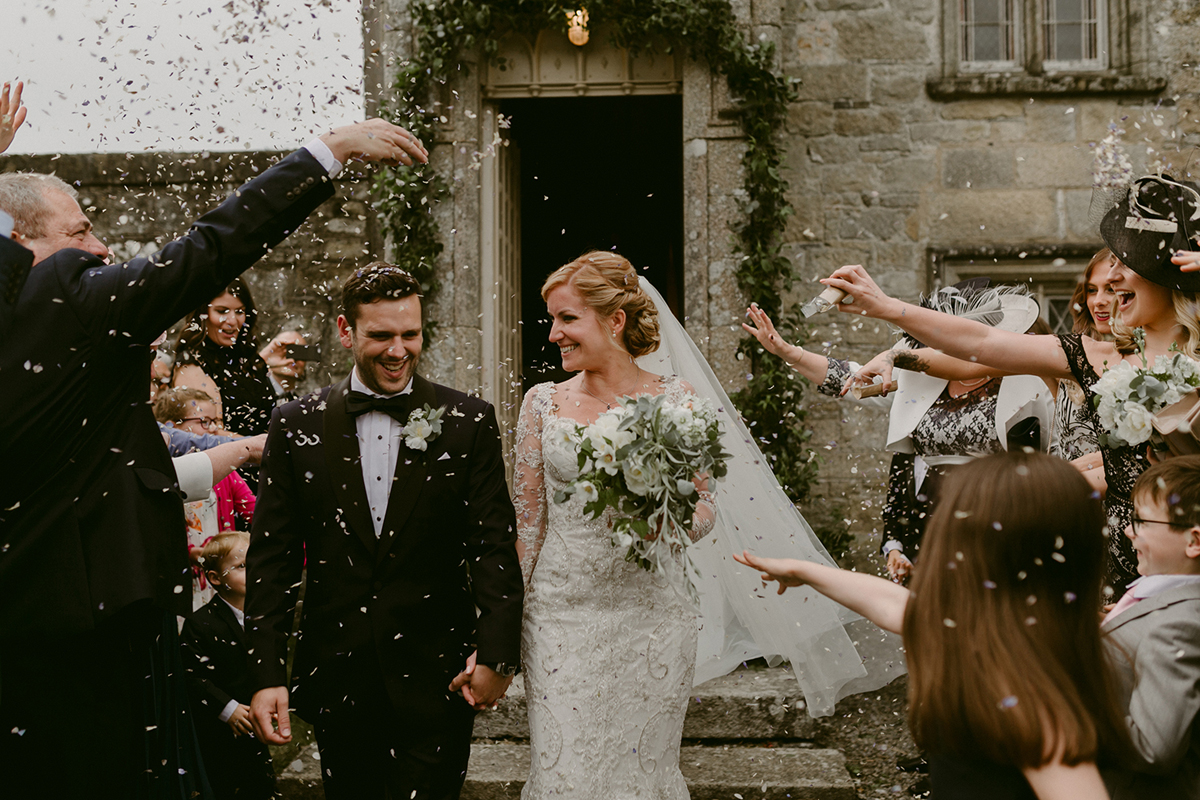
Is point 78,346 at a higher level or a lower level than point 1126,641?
higher

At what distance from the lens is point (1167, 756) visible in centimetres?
200

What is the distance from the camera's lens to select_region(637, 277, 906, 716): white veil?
13.5 feet

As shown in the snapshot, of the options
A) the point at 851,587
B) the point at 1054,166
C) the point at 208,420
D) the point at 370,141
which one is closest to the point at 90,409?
the point at 370,141

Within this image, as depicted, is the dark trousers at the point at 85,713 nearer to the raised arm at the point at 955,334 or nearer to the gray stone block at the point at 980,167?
the raised arm at the point at 955,334

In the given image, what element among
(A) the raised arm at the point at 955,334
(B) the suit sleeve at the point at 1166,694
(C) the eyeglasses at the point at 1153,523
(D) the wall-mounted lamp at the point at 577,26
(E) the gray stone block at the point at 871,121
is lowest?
(B) the suit sleeve at the point at 1166,694

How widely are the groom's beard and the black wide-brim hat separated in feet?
7.76

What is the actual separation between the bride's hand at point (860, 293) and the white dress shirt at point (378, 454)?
1465mm

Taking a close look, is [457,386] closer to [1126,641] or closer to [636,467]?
[636,467]

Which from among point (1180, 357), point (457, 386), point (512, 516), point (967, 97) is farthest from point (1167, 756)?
point (967, 97)

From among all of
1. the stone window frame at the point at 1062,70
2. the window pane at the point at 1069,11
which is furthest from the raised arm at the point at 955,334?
the window pane at the point at 1069,11

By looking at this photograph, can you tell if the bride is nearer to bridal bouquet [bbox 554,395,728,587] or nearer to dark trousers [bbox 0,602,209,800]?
bridal bouquet [bbox 554,395,728,587]

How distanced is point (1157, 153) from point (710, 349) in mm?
3634

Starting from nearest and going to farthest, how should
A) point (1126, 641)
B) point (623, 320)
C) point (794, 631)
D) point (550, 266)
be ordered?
point (1126, 641) < point (623, 320) < point (794, 631) < point (550, 266)

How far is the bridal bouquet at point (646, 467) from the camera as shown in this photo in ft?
9.31
